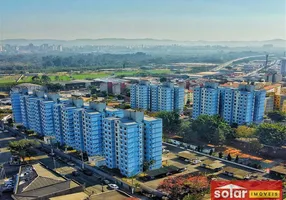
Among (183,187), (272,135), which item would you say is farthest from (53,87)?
(183,187)

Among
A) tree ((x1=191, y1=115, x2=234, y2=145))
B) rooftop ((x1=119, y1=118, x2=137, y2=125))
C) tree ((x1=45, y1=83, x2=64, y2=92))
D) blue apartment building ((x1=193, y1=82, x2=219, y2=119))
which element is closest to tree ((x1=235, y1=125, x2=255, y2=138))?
tree ((x1=191, y1=115, x2=234, y2=145))

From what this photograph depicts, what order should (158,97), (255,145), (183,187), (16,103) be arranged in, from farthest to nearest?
(158,97)
(16,103)
(255,145)
(183,187)

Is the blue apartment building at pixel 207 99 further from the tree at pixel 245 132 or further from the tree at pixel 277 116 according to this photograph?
the tree at pixel 245 132

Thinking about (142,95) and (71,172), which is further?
(142,95)

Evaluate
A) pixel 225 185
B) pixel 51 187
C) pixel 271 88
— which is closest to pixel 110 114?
pixel 51 187

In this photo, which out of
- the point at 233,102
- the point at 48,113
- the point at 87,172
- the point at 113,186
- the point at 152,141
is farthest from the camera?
the point at 233,102

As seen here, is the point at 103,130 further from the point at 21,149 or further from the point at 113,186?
the point at 21,149

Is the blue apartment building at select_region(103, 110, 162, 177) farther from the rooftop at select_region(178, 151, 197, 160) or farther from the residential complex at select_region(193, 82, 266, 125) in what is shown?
the residential complex at select_region(193, 82, 266, 125)
